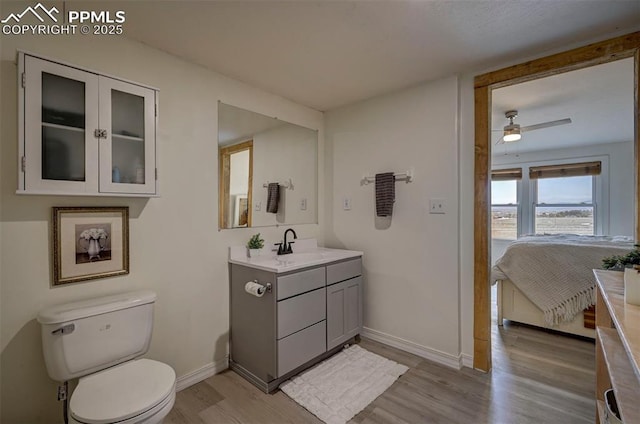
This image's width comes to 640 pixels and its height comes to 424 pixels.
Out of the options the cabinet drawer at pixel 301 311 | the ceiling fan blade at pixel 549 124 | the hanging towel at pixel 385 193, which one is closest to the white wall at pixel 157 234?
the cabinet drawer at pixel 301 311

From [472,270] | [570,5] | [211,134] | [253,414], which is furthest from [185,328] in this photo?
[570,5]

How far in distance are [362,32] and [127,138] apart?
4.92 feet

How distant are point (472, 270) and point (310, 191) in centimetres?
164

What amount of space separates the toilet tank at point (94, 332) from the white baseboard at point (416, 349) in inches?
74.8

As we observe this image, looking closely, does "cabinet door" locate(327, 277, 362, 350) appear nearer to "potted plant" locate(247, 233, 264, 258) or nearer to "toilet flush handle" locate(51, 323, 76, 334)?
"potted plant" locate(247, 233, 264, 258)

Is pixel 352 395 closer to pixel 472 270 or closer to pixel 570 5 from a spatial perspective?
pixel 472 270

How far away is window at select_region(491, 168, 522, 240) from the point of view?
5.55m

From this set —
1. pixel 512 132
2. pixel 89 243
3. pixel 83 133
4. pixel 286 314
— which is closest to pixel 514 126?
pixel 512 132

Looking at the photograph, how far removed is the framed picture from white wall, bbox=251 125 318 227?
977 millimetres

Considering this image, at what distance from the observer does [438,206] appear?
237 centimetres

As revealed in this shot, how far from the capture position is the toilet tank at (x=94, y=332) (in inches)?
54.4

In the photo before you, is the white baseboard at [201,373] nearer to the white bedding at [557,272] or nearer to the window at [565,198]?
the white bedding at [557,272]

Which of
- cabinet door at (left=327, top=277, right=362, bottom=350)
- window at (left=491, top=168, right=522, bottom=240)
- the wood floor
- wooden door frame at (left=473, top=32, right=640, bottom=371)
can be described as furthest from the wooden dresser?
Answer: window at (left=491, top=168, right=522, bottom=240)

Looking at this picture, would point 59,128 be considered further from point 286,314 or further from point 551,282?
point 551,282
